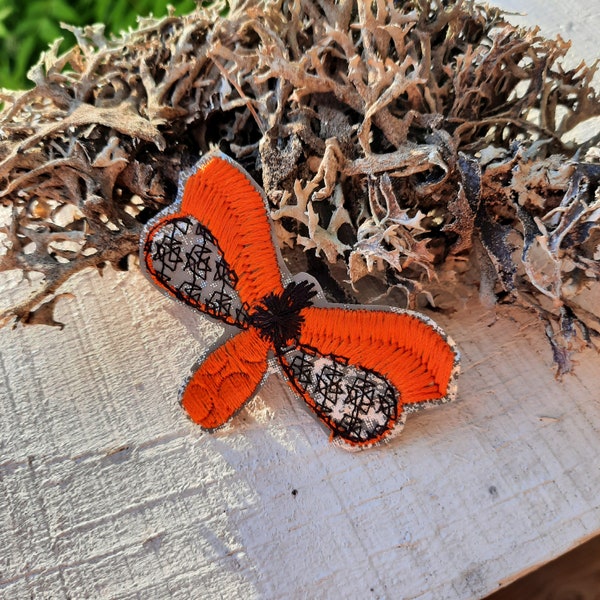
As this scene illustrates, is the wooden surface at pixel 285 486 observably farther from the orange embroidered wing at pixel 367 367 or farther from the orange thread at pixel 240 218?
the orange thread at pixel 240 218

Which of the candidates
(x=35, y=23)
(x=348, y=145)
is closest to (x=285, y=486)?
(x=348, y=145)

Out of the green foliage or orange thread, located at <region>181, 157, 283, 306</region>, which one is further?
the green foliage

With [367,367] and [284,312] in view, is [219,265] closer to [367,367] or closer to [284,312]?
[284,312]

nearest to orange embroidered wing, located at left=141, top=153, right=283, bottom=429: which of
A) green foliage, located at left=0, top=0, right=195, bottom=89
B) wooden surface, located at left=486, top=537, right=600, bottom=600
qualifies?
wooden surface, located at left=486, top=537, right=600, bottom=600

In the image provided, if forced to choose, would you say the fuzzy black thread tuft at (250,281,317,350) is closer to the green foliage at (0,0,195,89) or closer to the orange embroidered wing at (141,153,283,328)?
the orange embroidered wing at (141,153,283,328)

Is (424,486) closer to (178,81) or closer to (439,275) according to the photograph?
(439,275)
